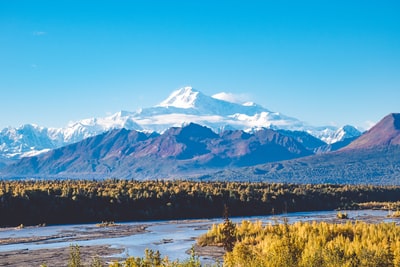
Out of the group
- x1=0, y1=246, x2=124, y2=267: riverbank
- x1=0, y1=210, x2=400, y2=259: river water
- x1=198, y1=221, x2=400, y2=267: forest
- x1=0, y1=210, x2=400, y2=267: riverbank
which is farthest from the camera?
x1=0, y1=210, x2=400, y2=259: river water

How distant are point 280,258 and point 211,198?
70.4 m

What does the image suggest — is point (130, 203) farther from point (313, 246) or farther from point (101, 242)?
point (313, 246)

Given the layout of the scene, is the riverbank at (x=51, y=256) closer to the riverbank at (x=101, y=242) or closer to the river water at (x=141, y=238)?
the riverbank at (x=101, y=242)

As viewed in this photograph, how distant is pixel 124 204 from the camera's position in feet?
292

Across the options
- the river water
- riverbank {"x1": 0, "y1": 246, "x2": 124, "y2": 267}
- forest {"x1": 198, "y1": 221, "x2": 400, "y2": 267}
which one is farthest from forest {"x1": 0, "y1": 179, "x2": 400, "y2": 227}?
riverbank {"x1": 0, "y1": 246, "x2": 124, "y2": 267}

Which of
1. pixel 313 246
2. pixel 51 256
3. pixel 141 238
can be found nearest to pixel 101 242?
pixel 141 238

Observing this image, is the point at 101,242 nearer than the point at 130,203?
Yes

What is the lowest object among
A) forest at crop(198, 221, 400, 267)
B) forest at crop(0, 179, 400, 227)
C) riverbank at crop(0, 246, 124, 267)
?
riverbank at crop(0, 246, 124, 267)

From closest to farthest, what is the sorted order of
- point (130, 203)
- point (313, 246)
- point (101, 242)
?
point (313, 246) < point (101, 242) < point (130, 203)

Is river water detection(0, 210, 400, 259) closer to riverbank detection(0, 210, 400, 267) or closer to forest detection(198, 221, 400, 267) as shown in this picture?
riverbank detection(0, 210, 400, 267)

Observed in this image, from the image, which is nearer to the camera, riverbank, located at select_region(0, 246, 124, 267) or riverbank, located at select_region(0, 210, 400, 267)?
riverbank, located at select_region(0, 246, 124, 267)

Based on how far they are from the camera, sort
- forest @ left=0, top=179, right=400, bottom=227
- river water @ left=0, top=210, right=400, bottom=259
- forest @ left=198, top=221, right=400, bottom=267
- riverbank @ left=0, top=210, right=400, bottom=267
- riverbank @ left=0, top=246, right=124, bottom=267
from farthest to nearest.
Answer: forest @ left=0, top=179, right=400, bottom=227
river water @ left=0, top=210, right=400, bottom=259
riverbank @ left=0, top=210, right=400, bottom=267
riverbank @ left=0, top=246, right=124, bottom=267
forest @ left=198, top=221, right=400, bottom=267

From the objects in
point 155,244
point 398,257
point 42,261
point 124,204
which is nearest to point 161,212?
point 124,204

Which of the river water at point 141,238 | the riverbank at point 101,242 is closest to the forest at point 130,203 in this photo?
the river water at point 141,238
